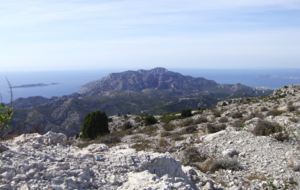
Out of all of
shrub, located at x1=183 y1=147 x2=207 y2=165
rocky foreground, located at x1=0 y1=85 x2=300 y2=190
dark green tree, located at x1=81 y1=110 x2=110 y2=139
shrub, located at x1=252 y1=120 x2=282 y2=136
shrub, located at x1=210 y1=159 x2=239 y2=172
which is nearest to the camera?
rocky foreground, located at x1=0 y1=85 x2=300 y2=190

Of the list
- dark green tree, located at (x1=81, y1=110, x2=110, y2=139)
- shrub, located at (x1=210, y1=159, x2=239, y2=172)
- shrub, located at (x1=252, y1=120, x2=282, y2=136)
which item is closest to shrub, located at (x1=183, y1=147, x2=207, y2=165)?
shrub, located at (x1=210, y1=159, x2=239, y2=172)

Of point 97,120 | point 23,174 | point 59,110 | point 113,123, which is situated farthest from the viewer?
point 59,110

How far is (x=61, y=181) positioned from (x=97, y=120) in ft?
77.8

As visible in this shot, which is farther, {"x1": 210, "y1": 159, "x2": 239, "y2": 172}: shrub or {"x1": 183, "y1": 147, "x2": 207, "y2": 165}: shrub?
{"x1": 183, "y1": 147, "x2": 207, "y2": 165}: shrub

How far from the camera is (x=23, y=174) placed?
3949 millimetres

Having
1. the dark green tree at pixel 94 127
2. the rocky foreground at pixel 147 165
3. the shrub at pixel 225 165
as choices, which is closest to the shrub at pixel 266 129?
the rocky foreground at pixel 147 165

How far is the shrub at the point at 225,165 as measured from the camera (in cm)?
737

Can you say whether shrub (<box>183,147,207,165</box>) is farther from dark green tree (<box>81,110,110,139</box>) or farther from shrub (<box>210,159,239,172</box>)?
dark green tree (<box>81,110,110,139</box>)

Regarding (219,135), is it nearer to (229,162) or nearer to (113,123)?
(229,162)

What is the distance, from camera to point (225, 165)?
294 inches

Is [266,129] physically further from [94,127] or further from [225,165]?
[94,127]

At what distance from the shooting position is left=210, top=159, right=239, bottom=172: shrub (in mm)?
7370

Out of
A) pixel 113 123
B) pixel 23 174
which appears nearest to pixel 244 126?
pixel 23 174

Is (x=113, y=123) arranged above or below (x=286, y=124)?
below
